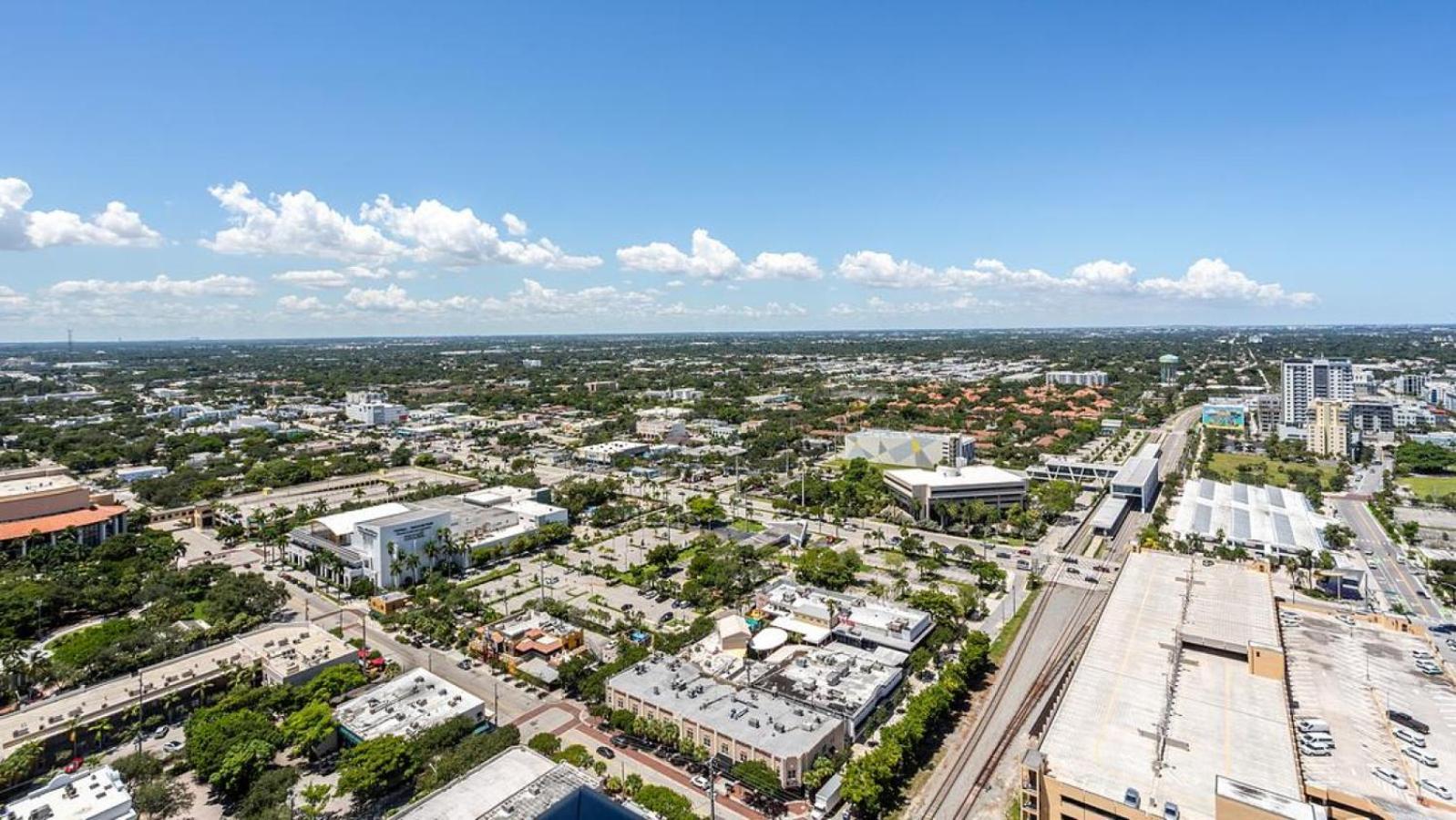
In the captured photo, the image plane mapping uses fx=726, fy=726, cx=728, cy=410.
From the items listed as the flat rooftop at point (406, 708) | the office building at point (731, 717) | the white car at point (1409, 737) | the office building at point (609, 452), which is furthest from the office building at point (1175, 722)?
the office building at point (609, 452)

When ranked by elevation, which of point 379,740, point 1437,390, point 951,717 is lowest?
point 951,717

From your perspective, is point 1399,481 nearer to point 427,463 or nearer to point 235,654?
point 235,654

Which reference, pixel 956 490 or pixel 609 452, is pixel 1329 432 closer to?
pixel 956 490

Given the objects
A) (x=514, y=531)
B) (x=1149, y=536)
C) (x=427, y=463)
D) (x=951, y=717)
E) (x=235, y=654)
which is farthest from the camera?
(x=427, y=463)

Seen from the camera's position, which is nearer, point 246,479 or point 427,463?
point 246,479

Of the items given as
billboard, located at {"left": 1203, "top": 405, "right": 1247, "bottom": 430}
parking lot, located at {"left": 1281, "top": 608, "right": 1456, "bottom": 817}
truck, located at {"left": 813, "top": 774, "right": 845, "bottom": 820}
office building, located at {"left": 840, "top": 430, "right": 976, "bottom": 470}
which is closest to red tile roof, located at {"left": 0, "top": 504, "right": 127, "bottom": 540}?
truck, located at {"left": 813, "top": 774, "right": 845, "bottom": 820}

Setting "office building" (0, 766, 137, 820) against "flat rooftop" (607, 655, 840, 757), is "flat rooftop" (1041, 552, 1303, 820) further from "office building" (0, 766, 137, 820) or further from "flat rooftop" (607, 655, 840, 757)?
"office building" (0, 766, 137, 820)

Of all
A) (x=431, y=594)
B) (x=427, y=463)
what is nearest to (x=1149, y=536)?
(x=431, y=594)
